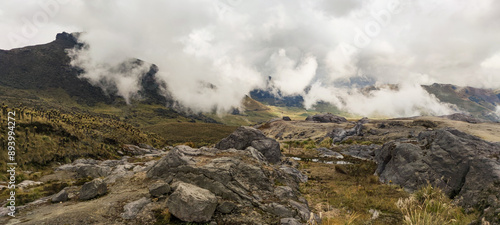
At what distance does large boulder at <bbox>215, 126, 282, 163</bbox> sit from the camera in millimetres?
38438

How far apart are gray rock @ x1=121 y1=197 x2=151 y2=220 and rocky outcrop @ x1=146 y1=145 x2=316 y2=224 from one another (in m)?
2.27

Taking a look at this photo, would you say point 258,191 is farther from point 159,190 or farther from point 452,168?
point 452,168

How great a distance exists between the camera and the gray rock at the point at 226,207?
→ 1299cm

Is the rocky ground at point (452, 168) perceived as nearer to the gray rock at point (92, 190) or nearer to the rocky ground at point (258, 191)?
the rocky ground at point (258, 191)

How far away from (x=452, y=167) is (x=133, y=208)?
1058 inches

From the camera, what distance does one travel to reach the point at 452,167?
19281 millimetres

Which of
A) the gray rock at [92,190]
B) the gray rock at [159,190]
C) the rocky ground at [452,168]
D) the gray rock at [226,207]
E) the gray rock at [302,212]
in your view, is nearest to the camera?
the gray rock at [226,207]

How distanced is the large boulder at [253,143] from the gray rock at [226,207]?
24505mm

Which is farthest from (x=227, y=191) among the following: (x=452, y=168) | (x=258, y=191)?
(x=452, y=168)

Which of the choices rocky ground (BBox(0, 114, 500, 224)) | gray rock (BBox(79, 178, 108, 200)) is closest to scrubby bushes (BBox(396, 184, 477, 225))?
rocky ground (BBox(0, 114, 500, 224))

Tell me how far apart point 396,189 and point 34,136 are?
4700cm

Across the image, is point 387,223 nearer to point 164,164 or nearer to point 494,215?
point 494,215

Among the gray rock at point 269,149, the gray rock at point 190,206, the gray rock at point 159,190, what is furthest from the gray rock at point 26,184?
the gray rock at point 269,149

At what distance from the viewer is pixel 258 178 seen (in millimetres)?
19203
